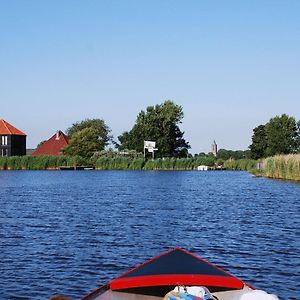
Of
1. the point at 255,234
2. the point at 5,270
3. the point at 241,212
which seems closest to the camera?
the point at 5,270

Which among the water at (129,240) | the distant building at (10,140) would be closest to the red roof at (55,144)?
the distant building at (10,140)

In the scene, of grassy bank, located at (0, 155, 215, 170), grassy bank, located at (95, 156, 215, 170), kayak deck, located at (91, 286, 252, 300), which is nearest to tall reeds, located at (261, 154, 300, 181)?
grassy bank, located at (95, 156, 215, 170)

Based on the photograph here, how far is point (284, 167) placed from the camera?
181 ft

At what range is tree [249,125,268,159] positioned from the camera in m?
103

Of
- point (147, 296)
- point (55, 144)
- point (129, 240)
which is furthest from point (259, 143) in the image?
point (147, 296)

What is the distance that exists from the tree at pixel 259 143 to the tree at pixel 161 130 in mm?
12331

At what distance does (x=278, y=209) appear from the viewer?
28.9m

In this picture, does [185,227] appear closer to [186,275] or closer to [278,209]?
[278,209]

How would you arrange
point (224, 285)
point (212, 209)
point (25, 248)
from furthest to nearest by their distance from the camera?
1. point (212, 209)
2. point (25, 248)
3. point (224, 285)

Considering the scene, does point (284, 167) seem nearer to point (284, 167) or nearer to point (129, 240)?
point (284, 167)

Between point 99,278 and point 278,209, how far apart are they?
17.2m

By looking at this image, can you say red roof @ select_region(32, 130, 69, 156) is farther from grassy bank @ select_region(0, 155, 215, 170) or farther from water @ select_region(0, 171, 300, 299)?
water @ select_region(0, 171, 300, 299)

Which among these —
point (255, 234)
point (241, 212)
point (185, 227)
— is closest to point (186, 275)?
point (255, 234)

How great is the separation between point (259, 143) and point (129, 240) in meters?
87.4
